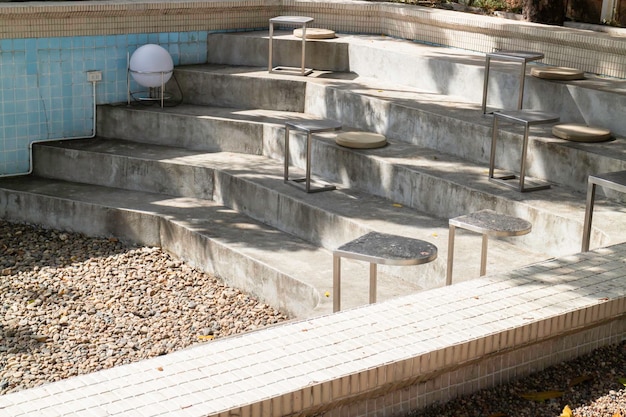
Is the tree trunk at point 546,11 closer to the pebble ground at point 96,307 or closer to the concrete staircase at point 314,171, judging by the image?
the concrete staircase at point 314,171

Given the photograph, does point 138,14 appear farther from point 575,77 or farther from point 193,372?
point 193,372

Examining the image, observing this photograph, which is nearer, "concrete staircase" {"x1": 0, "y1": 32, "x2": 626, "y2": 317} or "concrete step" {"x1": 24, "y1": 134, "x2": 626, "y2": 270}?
"concrete step" {"x1": 24, "y1": 134, "x2": 626, "y2": 270}

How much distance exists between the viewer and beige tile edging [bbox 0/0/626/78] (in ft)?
32.5

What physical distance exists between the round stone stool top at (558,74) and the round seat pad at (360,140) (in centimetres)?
161

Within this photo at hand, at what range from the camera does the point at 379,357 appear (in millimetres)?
3662

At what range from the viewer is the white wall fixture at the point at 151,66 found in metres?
10.6

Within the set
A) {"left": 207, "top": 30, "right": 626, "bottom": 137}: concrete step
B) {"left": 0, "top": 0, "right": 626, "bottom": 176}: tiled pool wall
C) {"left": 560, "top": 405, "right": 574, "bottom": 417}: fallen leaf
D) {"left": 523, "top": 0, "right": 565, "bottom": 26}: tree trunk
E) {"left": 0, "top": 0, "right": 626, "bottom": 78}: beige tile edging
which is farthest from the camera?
{"left": 523, "top": 0, "right": 565, "bottom": 26}: tree trunk

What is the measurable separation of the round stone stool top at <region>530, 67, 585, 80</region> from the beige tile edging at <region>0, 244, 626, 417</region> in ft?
15.7

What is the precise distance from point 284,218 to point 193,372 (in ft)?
16.0

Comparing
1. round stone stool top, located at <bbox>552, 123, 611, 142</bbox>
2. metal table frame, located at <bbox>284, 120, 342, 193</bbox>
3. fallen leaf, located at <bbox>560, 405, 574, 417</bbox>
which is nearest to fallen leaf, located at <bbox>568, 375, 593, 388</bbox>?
fallen leaf, located at <bbox>560, 405, 574, 417</bbox>

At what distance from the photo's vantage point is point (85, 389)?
3.35 meters

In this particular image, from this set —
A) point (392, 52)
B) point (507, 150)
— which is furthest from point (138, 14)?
point (507, 150)

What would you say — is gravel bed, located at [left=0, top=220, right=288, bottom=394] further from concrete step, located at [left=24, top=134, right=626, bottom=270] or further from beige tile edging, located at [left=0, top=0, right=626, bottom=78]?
beige tile edging, located at [left=0, top=0, right=626, bottom=78]

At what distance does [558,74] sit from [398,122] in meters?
1.57
